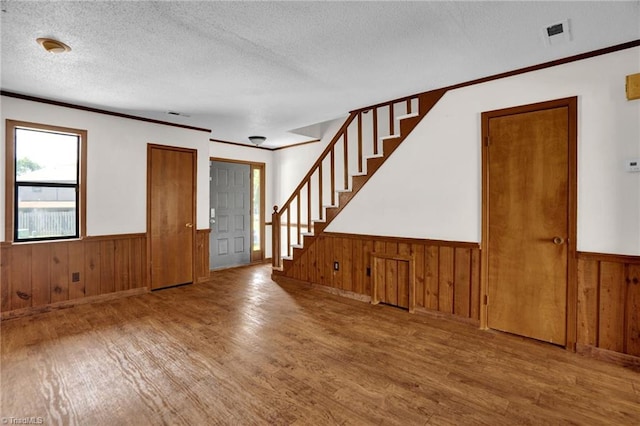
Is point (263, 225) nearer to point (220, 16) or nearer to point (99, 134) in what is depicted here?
point (99, 134)

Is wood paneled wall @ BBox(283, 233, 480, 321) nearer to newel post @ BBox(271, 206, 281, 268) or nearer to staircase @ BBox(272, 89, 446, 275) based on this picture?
staircase @ BBox(272, 89, 446, 275)

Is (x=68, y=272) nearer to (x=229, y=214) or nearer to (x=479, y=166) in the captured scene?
(x=229, y=214)

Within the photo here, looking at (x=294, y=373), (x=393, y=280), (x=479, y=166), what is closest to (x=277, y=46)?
(x=479, y=166)

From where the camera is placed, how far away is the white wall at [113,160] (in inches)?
154

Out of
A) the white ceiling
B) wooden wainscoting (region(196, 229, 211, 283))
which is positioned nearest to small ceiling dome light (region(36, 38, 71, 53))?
the white ceiling

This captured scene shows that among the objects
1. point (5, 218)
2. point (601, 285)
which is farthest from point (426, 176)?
point (5, 218)

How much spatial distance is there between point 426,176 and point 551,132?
3.79 ft

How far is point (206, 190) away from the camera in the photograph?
5258mm

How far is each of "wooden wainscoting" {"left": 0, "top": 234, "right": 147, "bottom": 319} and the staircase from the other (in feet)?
6.81

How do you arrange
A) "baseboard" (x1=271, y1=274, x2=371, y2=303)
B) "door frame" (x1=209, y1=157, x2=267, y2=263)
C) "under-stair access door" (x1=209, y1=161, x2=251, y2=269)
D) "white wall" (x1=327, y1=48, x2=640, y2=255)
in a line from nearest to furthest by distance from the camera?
"white wall" (x1=327, y1=48, x2=640, y2=255)
"baseboard" (x1=271, y1=274, x2=371, y2=303)
"under-stair access door" (x1=209, y1=161, x2=251, y2=269)
"door frame" (x1=209, y1=157, x2=267, y2=263)

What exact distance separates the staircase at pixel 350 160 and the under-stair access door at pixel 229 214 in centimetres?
84

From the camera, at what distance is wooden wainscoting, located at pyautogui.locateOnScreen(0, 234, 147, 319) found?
3602mm

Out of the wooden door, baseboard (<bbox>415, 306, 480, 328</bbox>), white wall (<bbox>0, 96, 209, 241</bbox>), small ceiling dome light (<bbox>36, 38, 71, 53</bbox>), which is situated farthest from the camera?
the wooden door

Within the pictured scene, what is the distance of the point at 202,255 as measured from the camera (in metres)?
5.23
